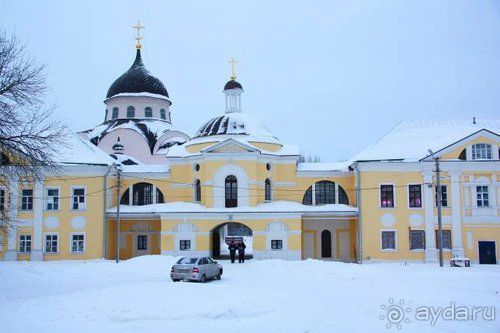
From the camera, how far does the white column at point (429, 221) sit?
1345 inches

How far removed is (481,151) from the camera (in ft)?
113

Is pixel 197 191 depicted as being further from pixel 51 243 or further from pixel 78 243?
pixel 51 243

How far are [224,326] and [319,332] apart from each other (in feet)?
7.64

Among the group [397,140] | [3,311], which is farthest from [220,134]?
[3,311]

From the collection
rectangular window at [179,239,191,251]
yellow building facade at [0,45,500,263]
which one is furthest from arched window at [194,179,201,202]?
rectangular window at [179,239,191,251]

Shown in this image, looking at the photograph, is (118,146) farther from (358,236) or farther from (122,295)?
(122,295)

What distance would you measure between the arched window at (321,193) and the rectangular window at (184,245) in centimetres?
893

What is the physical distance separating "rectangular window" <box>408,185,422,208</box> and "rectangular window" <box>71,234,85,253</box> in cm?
2172

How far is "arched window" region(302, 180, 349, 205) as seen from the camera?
3906cm

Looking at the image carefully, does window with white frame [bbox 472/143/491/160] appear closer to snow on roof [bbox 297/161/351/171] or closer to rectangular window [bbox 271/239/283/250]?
snow on roof [bbox 297/161/351/171]

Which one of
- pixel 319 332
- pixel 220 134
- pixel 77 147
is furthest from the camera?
pixel 220 134

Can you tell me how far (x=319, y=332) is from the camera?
12.2 metres

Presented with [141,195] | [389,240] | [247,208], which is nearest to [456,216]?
[389,240]

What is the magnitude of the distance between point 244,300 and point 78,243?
22.9 metres
